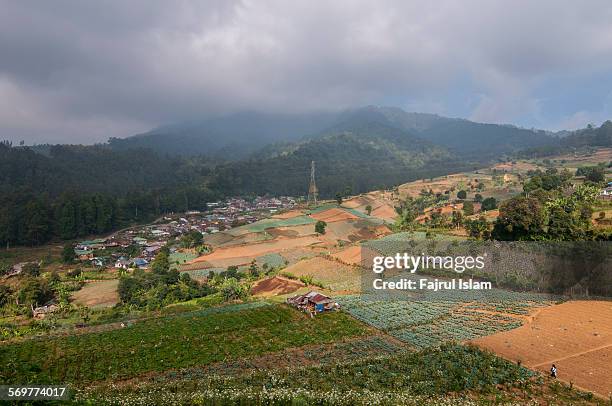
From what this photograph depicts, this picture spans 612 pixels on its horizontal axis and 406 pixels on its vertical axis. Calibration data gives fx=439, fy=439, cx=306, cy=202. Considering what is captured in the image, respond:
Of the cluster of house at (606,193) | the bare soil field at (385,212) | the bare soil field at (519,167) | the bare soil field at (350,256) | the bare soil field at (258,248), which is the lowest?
Result: the bare soil field at (258,248)

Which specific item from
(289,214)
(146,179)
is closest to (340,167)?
(146,179)

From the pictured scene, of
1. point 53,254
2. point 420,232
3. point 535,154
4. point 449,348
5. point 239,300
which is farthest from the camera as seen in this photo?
point 535,154

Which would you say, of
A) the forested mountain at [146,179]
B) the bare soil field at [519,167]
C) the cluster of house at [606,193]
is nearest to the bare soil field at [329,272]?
the cluster of house at [606,193]

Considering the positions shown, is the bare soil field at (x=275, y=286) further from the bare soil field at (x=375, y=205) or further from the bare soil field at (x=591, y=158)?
the bare soil field at (x=591, y=158)

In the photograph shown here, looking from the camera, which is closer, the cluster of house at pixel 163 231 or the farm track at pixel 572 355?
the farm track at pixel 572 355

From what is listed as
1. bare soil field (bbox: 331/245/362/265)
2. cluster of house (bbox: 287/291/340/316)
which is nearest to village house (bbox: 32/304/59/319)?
cluster of house (bbox: 287/291/340/316)

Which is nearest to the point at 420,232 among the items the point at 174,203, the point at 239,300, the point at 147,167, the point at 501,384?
Answer: the point at 239,300

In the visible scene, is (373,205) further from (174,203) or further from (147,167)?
(147,167)
